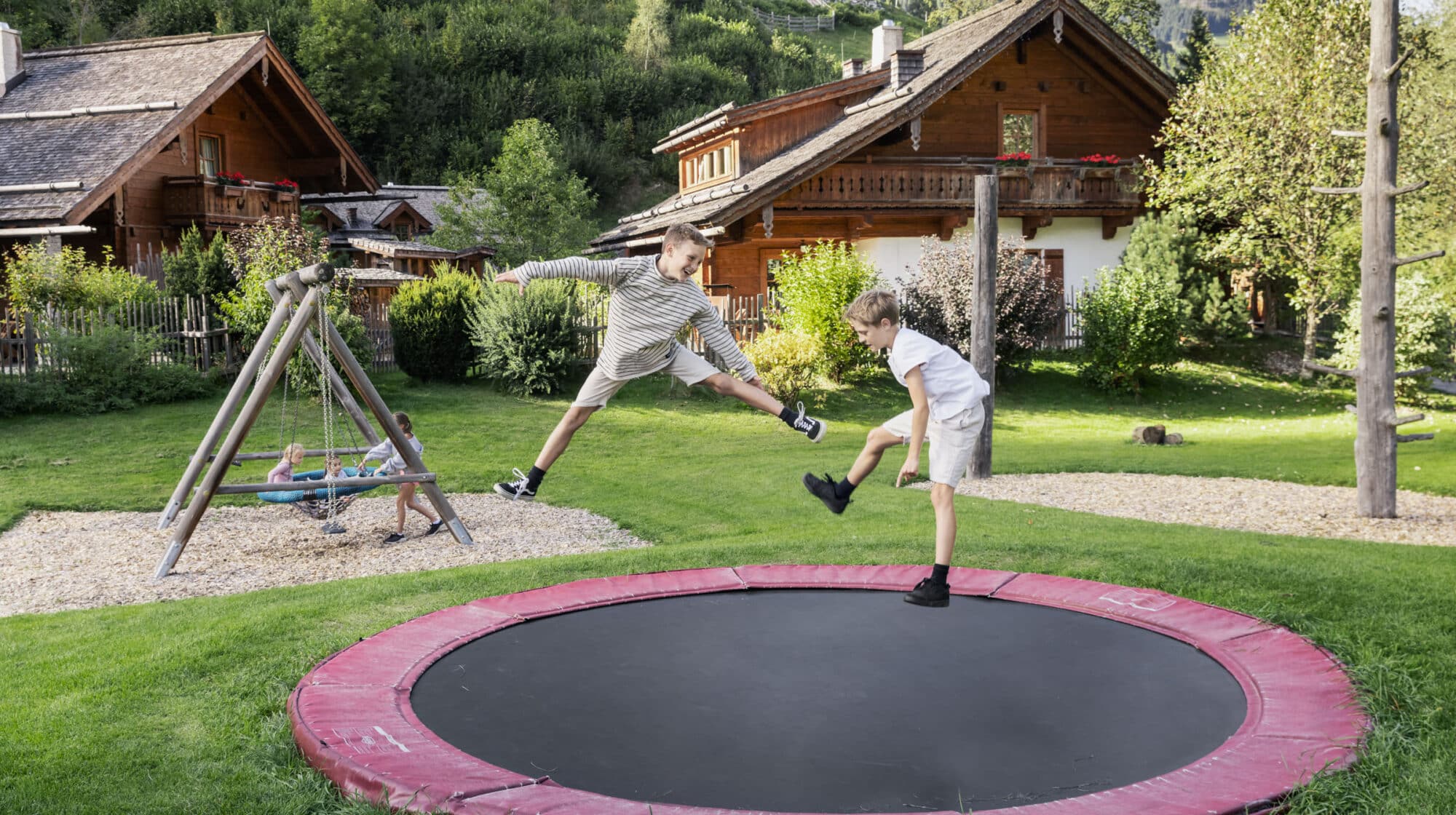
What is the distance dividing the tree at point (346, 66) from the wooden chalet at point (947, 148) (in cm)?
2762

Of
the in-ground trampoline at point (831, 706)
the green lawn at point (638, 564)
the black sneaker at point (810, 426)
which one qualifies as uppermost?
the black sneaker at point (810, 426)

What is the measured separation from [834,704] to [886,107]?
19.2 metres

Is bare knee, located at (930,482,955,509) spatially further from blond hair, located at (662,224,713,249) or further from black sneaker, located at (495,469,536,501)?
black sneaker, located at (495,469,536,501)

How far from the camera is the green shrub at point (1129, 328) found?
711 inches

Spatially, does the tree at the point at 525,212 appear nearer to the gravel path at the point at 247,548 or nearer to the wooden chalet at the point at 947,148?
the wooden chalet at the point at 947,148

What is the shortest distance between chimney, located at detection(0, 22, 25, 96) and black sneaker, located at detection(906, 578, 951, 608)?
2431 centimetres

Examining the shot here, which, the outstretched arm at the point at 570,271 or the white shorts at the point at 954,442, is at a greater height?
the outstretched arm at the point at 570,271

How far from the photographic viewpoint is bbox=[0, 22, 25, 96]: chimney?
75.4 feet

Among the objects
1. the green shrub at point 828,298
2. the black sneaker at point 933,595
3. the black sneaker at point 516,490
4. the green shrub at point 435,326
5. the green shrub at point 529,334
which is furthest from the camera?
the green shrub at point 435,326

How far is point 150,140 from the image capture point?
19.6 meters

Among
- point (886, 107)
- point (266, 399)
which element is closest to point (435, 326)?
point (266, 399)

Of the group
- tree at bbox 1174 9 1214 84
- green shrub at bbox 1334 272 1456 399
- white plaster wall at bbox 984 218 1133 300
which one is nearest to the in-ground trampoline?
green shrub at bbox 1334 272 1456 399

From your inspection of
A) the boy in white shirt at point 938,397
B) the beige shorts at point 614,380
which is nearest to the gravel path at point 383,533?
the beige shorts at point 614,380

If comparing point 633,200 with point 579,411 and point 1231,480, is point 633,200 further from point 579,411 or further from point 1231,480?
point 579,411
